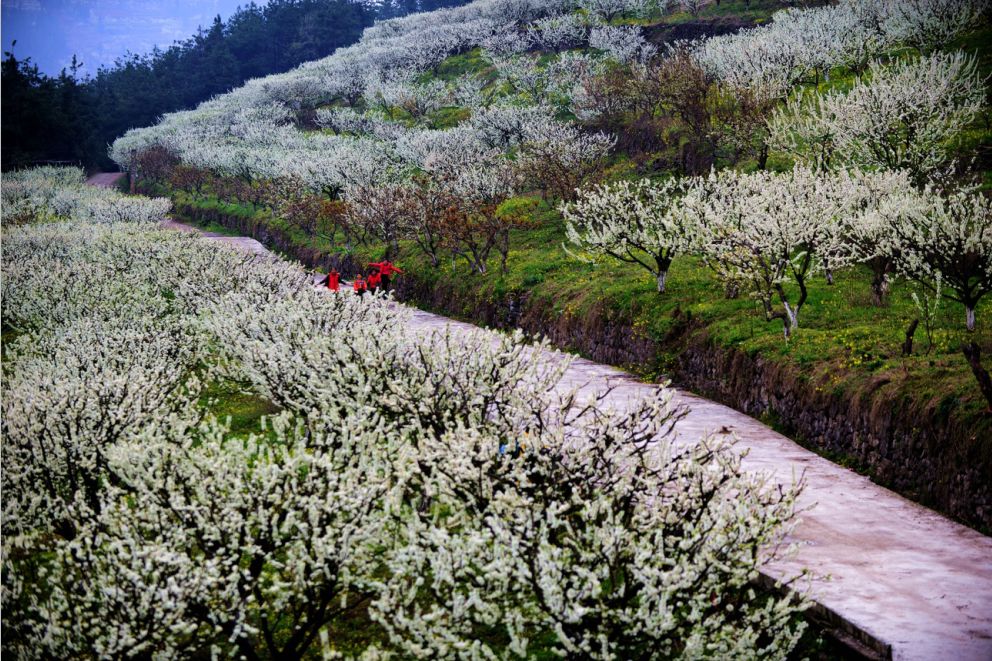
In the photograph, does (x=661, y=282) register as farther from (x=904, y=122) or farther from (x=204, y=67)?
(x=204, y=67)

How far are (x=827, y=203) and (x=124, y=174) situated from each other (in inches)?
5287

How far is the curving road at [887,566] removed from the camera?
12328mm

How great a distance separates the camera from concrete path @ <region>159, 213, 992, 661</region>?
12.3 m

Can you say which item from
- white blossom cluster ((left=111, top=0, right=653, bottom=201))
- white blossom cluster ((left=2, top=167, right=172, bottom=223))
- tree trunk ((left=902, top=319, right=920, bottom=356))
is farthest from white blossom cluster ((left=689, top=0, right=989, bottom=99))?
white blossom cluster ((left=2, top=167, right=172, bottom=223))

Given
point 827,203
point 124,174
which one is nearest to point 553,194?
point 827,203

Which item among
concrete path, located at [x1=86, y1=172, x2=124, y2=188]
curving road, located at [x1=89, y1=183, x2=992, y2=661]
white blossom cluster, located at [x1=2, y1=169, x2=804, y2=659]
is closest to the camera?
white blossom cluster, located at [x1=2, y1=169, x2=804, y2=659]

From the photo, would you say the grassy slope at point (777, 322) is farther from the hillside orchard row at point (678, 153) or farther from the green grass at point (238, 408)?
the green grass at point (238, 408)

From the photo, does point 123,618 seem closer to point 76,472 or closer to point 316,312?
point 76,472

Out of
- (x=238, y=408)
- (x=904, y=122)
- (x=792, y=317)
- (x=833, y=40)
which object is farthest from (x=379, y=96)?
(x=792, y=317)

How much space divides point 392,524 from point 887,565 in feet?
31.9

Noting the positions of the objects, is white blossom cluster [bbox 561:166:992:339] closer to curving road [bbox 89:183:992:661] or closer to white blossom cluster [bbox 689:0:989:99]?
curving road [bbox 89:183:992:661]

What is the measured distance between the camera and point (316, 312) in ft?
80.7

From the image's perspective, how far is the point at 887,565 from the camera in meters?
15.0

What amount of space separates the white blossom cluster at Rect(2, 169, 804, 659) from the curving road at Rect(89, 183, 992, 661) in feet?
4.14
